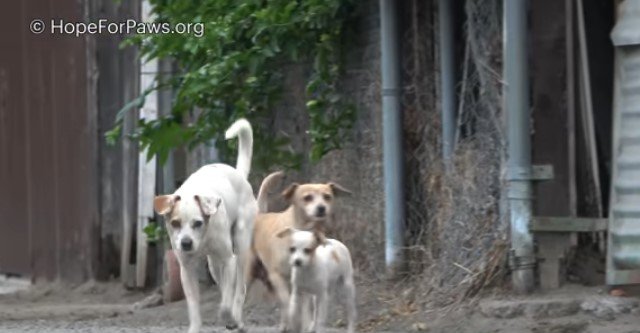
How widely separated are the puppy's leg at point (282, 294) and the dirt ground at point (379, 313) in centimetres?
70

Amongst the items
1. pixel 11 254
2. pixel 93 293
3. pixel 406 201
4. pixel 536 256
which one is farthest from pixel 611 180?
pixel 11 254

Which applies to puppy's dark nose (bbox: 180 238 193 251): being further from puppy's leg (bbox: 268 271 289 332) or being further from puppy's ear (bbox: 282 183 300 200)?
puppy's ear (bbox: 282 183 300 200)

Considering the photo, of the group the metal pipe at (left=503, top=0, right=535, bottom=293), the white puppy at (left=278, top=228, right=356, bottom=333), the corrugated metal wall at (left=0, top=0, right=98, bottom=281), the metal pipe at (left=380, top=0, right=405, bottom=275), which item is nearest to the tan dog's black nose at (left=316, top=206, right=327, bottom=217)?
the white puppy at (left=278, top=228, right=356, bottom=333)

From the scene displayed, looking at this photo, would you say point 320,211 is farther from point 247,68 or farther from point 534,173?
point 247,68

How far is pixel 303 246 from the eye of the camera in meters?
9.23

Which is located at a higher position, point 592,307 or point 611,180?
point 611,180

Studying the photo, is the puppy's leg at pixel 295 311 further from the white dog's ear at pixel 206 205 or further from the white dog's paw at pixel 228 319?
the white dog's ear at pixel 206 205

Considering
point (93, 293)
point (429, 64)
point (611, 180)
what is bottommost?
point (93, 293)

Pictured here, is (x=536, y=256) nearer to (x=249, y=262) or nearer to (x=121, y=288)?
(x=249, y=262)

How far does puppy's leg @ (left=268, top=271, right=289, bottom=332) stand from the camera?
9605 millimetres

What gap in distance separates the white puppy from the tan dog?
0.15 m

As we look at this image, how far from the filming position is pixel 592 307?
9.19 meters

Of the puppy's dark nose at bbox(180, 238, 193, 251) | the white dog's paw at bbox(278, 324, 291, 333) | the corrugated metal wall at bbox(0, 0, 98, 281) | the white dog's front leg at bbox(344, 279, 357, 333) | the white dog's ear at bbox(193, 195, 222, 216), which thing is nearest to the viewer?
the puppy's dark nose at bbox(180, 238, 193, 251)

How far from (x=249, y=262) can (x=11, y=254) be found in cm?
589
